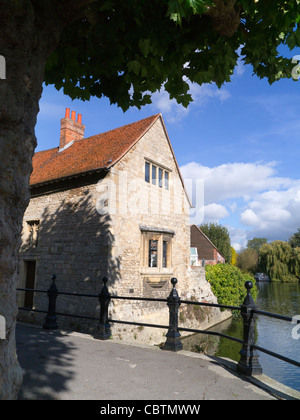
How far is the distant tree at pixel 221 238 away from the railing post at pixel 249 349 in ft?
141

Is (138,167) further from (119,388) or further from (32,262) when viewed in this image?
(119,388)

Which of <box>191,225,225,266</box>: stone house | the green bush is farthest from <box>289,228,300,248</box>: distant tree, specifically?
the green bush

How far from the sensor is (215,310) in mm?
19516

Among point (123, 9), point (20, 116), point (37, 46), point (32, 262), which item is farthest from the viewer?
point (32, 262)

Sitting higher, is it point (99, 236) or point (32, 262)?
point (99, 236)

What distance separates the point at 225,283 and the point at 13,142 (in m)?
19.3

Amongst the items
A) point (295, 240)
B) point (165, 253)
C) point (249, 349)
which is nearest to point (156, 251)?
point (165, 253)

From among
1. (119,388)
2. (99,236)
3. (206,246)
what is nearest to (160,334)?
(99,236)

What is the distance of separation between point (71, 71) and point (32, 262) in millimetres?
11688

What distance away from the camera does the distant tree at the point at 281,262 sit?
1903 inches

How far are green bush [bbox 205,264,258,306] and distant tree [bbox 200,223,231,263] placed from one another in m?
25.4

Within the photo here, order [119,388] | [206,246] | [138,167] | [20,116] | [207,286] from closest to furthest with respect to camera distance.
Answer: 1. [20,116]
2. [119,388]
3. [138,167]
4. [207,286]
5. [206,246]

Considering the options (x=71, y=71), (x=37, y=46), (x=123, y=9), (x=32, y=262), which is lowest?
(x=32, y=262)

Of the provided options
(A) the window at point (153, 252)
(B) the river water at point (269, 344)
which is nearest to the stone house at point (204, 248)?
(B) the river water at point (269, 344)
